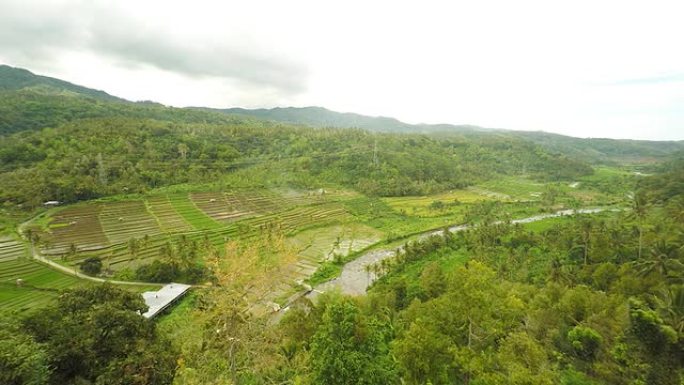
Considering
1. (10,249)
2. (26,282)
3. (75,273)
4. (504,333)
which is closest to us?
(504,333)

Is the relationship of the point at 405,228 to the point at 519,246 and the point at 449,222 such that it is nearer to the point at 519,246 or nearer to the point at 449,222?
the point at 449,222

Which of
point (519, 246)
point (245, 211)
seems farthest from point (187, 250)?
point (519, 246)

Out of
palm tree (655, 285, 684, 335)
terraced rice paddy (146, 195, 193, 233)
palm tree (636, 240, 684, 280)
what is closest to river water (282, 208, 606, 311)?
palm tree (655, 285, 684, 335)

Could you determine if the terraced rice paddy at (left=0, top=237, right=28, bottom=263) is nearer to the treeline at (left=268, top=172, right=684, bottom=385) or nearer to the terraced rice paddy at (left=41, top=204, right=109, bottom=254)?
the terraced rice paddy at (left=41, top=204, right=109, bottom=254)

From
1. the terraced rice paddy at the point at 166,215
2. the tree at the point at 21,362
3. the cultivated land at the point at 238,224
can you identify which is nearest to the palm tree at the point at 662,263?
the cultivated land at the point at 238,224

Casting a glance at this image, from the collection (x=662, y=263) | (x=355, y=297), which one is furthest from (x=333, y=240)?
(x=662, y=263)

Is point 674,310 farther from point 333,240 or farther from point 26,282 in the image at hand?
point 26,282
